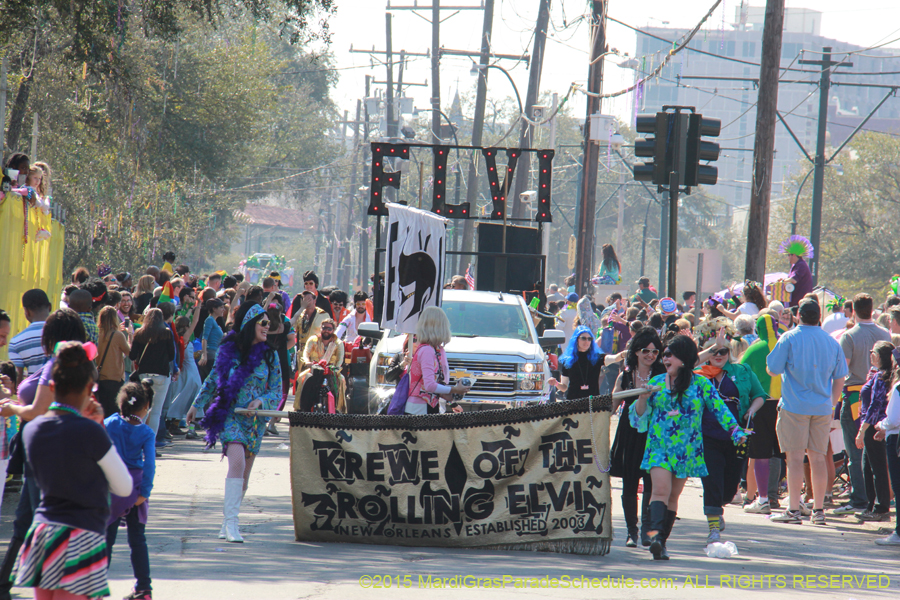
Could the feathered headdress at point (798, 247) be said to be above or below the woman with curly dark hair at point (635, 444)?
above

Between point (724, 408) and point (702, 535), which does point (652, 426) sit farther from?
point (702, 535)

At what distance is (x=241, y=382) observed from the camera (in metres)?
7.59

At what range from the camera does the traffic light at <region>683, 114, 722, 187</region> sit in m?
11.0

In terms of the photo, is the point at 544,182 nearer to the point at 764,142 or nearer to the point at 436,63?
the point at 764,142

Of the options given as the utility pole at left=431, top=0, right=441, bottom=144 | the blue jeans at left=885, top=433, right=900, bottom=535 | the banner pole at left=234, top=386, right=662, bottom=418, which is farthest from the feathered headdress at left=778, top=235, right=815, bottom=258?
the utility pole at left=431, top=0, right=441, bottom=144

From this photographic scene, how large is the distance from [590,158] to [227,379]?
16.2 metres

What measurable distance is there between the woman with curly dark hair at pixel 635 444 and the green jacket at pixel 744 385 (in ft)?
4.11

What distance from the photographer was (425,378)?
27.4 feet

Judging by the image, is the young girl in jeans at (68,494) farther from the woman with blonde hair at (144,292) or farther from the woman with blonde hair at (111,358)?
the woman with blonde hair at (144,292)

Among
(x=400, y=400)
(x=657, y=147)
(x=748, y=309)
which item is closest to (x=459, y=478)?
(x=400, y=400)

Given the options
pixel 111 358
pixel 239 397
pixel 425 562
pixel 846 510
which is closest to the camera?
pixel 425 562

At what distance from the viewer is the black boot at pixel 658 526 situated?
7.35 metres

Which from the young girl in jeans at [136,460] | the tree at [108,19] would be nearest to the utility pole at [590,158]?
the tree at [108,19]

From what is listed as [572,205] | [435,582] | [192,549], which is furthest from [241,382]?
[572,205]
